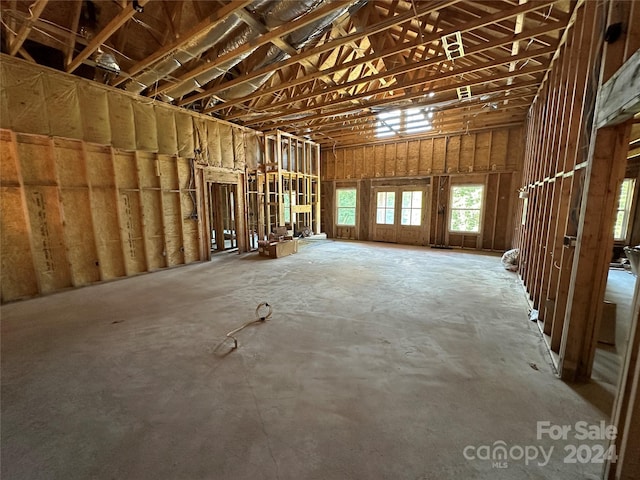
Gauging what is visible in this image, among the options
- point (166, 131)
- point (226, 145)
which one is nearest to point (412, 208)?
point (226, 145)

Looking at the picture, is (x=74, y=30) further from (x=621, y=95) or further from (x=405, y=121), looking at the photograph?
(x=405, y=121)

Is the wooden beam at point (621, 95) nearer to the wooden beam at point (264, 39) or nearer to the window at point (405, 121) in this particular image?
the wooden beam at point (264, 39)

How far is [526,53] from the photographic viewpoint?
3939 mm

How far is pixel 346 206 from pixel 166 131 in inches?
272

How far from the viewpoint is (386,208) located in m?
10.0

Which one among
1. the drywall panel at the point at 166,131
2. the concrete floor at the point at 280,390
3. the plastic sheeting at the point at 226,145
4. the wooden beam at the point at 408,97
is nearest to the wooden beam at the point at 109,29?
the drywall panel at the point at 166,131

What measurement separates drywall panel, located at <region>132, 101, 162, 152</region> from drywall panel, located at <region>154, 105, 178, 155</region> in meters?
0.09

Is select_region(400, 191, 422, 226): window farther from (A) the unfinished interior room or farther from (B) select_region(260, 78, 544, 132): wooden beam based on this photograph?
(B) select_region(260, 78, 544, 132): wooden beam

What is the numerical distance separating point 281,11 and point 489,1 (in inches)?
113

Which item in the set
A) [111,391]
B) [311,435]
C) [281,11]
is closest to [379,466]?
[311,435]

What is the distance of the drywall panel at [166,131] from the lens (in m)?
5.69

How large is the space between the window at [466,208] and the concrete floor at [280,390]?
5.00 meters

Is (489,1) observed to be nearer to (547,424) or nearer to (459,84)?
(459,84)

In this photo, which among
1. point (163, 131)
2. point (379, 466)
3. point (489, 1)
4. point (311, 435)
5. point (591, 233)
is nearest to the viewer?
point (379, 466)
